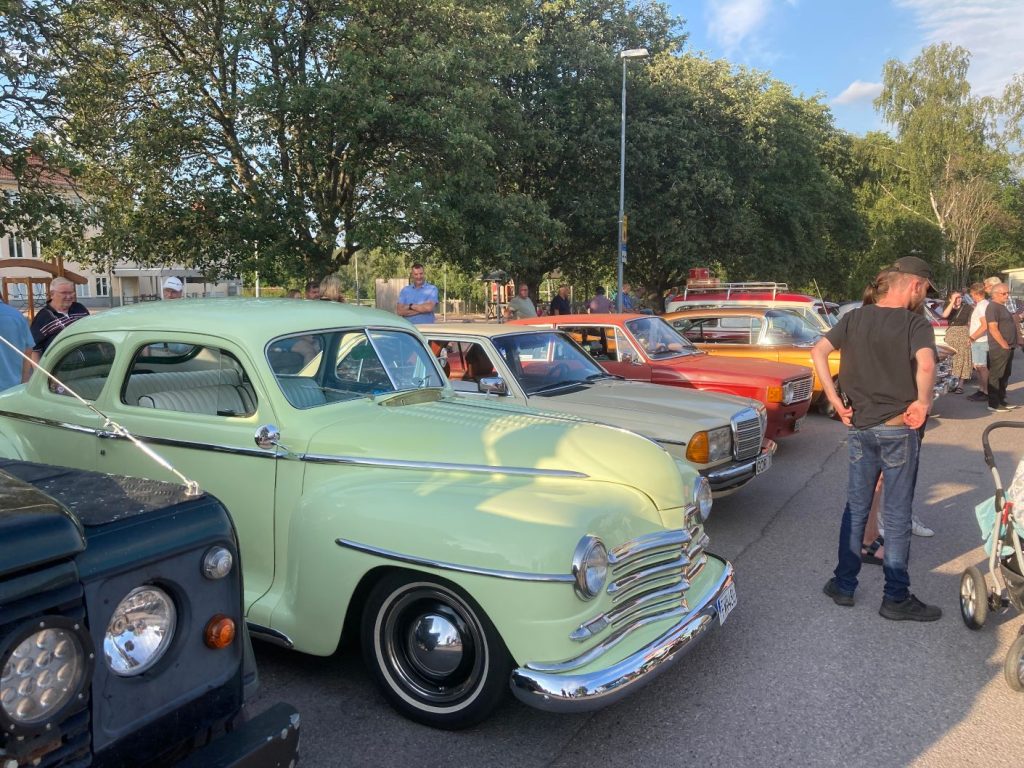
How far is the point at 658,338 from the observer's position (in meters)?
8.87

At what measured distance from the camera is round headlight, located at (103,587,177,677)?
1828mm

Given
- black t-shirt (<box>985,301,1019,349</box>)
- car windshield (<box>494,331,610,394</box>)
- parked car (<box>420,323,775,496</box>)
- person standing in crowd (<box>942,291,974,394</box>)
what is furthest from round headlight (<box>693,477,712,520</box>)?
person standing in crowd (<box>942,291,974,394</box>)

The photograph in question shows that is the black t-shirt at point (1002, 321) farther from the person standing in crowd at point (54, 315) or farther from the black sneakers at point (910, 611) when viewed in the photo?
the person standing in crowd at point (54, 315)

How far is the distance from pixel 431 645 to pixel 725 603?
144 cm

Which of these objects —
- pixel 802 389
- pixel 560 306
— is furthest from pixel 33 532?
pixel 560 306

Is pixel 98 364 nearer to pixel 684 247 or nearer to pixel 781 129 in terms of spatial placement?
pixel 684 247

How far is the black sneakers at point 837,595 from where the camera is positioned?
4.52 meters

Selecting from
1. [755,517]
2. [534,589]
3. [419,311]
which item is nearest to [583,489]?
[534,589]

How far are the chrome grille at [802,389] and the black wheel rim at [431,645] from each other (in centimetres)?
638

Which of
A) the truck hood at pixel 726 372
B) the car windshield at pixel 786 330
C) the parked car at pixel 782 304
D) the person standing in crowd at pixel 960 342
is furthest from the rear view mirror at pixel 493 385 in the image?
the person standing in crowd at pixel 960 342

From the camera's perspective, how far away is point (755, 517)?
6.43 metres

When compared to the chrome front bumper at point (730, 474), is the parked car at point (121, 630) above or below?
above

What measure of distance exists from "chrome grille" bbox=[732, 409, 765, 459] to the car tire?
11.8ft

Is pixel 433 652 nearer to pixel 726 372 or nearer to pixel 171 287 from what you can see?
pixel 726 372
